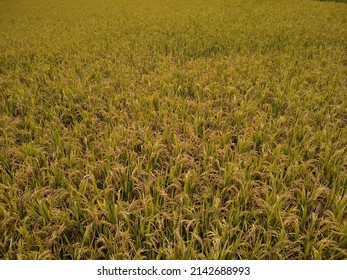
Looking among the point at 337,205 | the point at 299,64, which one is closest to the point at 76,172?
the point at 337,205

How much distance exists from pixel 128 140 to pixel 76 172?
0.64 meters

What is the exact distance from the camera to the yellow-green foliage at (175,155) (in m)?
1.79

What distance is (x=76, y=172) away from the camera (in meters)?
2.32

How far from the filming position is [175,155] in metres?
2.60

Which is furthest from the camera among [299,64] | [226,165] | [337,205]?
[299,64]

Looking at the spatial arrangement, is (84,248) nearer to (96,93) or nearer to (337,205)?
(337,205)

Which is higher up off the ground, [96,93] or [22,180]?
[96,93]

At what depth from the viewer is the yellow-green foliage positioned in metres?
1.79

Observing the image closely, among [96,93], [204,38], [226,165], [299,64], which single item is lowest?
[226,165]

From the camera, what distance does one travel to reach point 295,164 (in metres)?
2.29
